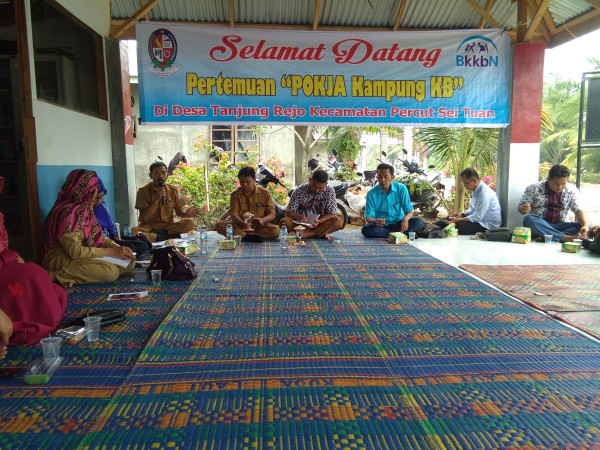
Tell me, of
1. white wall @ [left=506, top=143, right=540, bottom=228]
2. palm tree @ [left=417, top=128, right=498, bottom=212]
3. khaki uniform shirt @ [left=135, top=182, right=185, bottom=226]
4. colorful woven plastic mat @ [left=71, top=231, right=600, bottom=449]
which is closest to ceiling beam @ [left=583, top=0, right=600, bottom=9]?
white wall @ [left=506, top=143, right=540, bottom=228]

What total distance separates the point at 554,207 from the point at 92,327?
5735 mm

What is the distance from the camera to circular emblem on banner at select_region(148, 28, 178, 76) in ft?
19.4

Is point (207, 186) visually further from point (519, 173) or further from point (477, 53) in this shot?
point (519, 173)

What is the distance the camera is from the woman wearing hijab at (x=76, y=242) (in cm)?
362

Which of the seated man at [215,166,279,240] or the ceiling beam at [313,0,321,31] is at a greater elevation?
the ceiling beam at [313,0,321,31]

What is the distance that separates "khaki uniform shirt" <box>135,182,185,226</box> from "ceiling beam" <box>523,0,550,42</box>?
5.10 m

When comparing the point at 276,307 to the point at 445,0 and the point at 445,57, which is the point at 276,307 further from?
the point at 445,0

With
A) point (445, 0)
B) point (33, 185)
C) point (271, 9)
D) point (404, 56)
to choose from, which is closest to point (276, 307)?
point (33, 185)

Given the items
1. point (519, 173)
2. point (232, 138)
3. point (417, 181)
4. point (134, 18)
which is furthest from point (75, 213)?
point (232, 138)

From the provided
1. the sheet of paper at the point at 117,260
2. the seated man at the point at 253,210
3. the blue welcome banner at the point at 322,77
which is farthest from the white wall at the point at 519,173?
the sheet of paper at the point at 117,260

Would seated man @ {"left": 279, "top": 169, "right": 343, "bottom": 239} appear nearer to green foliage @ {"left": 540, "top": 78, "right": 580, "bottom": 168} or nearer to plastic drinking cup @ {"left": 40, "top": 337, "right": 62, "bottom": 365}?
plastic drinking cup @ {"left": 40, "top": 337, "right": 62, "bottom": 365}

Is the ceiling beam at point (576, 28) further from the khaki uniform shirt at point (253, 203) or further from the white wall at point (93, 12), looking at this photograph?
the white wall at point (93, 12)

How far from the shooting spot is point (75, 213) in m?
3.68

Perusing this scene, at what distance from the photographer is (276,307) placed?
3094 millimetres
